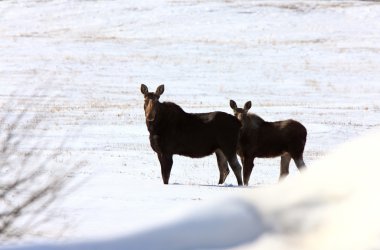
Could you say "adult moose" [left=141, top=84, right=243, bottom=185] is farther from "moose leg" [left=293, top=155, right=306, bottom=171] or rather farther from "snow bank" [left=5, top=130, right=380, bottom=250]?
"snow bank" [left=5, top=130, right=380, bottom=250]

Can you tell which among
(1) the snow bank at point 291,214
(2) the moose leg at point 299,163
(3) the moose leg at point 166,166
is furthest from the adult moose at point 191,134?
(1) the snow bank at point 291,214

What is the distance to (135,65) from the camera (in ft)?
139

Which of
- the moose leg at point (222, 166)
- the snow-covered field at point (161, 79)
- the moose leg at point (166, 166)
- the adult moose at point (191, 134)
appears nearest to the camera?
the snow-covered field at point (161, 79)

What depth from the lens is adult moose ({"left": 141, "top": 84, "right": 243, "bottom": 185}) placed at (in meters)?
12.3

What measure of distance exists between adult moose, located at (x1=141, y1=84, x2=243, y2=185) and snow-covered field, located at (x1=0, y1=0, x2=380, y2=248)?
1.85 feet

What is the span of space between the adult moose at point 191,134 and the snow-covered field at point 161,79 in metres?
0.56

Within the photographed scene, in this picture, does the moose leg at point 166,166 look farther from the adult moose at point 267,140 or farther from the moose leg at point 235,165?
the adult moose at point 267,140

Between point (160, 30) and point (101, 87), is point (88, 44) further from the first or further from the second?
point (101, 87)

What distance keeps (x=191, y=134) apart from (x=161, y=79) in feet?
84.9

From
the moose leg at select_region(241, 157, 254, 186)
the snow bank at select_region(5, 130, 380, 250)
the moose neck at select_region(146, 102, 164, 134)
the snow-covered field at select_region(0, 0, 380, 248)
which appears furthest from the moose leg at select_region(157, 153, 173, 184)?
the snow bank at select_region(5, 130, 380, 250)

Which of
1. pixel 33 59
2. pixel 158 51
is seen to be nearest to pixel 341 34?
pixel 158 51

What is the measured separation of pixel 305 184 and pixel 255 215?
0.16m

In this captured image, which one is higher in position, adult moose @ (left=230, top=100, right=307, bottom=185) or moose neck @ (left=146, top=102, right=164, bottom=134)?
moose neck @ (left=146, top=102, right=164, bottom=134)

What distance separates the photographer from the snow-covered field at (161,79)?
9188mm
